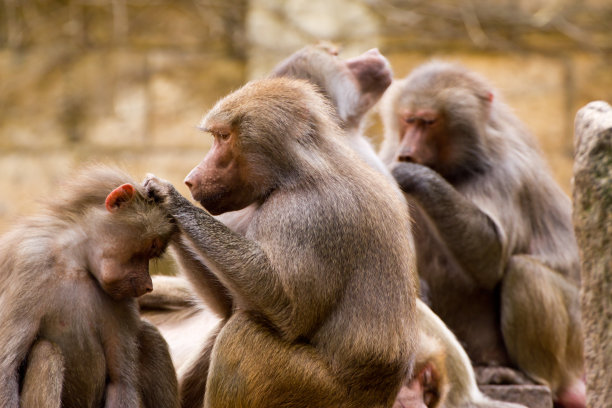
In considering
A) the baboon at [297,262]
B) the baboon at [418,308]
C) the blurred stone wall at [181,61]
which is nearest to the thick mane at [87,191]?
the baboon at [297,262]

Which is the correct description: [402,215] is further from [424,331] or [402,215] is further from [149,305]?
[149,305]

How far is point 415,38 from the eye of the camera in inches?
412

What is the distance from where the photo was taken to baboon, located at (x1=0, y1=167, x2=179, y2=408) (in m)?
3.75

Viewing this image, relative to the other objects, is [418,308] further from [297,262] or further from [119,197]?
[119,197]

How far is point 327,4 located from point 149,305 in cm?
566

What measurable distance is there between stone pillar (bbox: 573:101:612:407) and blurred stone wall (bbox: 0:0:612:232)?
6.91 m

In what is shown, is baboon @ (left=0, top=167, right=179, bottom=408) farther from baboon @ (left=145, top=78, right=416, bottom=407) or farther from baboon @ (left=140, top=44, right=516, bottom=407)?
baboon @ (left=140, top=44, right=516, bottom=407)

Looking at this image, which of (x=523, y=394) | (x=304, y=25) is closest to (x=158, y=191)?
(x=523, y=394)

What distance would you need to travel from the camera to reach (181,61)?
34.8ft

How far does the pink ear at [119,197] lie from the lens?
4066mm

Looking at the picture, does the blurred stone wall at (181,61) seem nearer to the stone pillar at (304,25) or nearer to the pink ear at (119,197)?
the stone pillar at (304,25)

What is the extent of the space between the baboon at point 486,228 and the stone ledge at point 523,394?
35cm

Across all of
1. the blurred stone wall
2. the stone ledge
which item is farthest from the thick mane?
the blurred stone wall

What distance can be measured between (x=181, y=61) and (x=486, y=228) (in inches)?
213
